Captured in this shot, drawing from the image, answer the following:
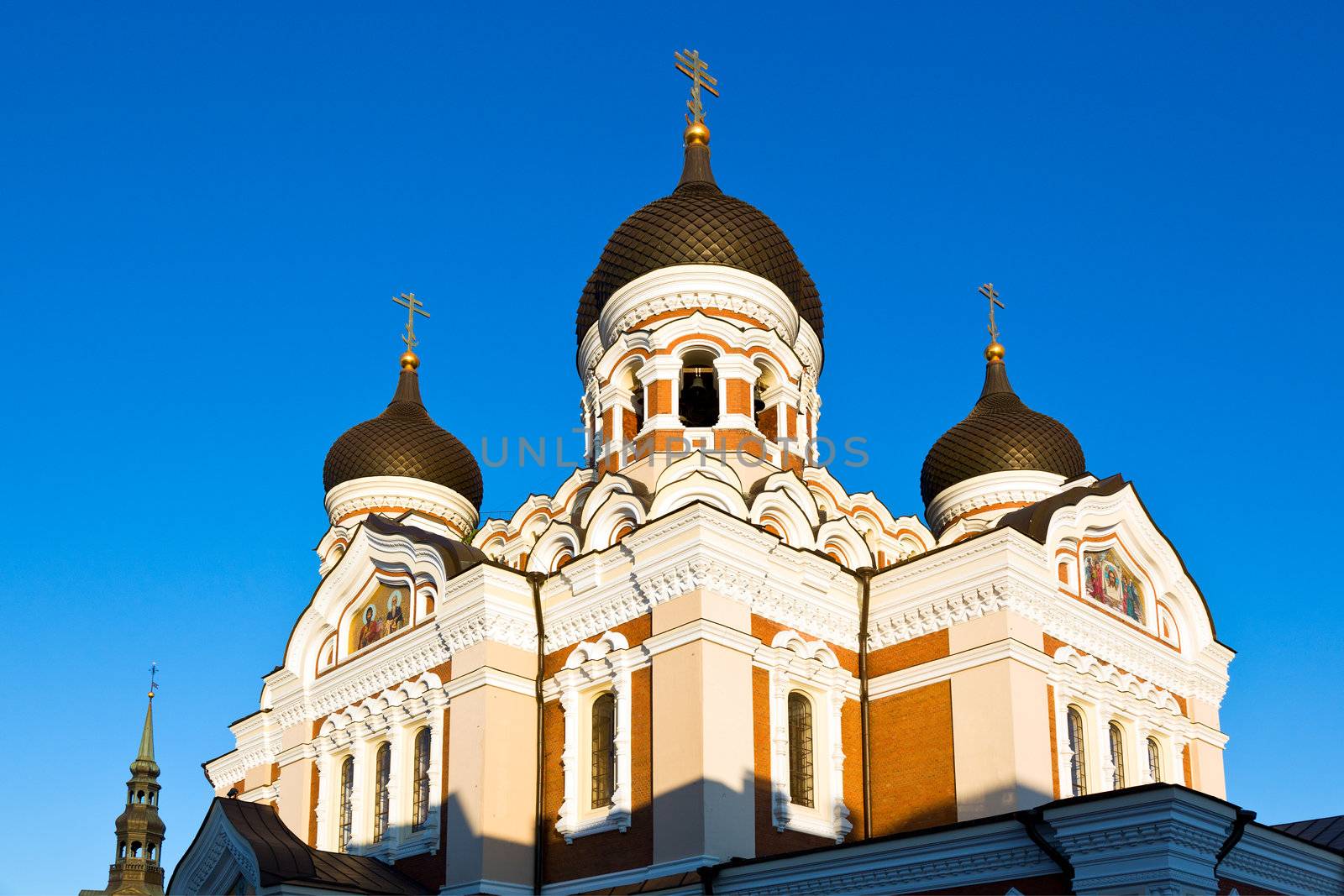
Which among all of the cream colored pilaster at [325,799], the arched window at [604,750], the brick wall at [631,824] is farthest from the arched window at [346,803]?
the arched window at [604,750]

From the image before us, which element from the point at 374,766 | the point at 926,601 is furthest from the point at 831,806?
the point at 374,766

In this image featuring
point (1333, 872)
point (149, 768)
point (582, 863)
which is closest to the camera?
point (1333, 872)

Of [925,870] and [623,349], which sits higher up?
[623,349]

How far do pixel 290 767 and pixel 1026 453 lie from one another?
11089mm

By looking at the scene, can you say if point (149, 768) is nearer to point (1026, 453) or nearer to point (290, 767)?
point (290, 767)

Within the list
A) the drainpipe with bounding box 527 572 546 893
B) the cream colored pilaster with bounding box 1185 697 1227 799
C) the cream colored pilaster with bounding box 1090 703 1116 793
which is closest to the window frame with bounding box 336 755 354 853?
the drainpipe with bounding box 527 572 546 893

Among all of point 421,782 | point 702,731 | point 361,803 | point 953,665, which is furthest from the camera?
point 361,803

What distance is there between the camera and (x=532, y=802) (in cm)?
1477

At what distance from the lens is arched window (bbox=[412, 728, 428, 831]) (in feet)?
51.5

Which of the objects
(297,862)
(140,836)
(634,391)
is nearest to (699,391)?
(634,391)

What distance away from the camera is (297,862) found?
14383 millimetres

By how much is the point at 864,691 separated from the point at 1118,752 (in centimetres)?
308

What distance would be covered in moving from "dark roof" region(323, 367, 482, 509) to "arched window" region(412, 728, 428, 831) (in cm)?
646

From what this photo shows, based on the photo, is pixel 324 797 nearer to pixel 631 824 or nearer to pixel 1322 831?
→ pixel 631 824
